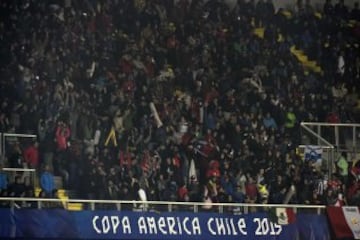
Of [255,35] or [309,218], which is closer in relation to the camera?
[309,218]

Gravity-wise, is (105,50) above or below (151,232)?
above

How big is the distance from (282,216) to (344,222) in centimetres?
Answer: 167

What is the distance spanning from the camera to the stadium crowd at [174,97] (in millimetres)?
26438

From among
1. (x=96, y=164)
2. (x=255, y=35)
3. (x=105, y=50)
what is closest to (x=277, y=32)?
(x=255, y=35)

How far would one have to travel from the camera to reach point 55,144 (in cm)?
2612

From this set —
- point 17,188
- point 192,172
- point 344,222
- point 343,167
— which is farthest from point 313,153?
point 17,188

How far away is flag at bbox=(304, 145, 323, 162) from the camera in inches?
1152

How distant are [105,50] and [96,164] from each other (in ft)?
15.9

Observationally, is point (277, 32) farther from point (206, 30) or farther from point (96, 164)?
point (96, 164)

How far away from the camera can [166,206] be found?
26.0 metres

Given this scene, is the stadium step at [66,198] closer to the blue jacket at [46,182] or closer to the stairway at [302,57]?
the blue jacket at [46,182]

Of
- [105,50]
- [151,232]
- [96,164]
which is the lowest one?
[151,232]

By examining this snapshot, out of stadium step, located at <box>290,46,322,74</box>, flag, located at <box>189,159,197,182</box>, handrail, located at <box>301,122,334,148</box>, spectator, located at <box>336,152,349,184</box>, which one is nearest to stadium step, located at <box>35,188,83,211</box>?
flag, located at <box>189,159,197,182</box>

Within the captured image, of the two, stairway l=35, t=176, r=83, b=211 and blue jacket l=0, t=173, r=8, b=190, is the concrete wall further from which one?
blue jacket l=0, t=173, r=8, b=190
